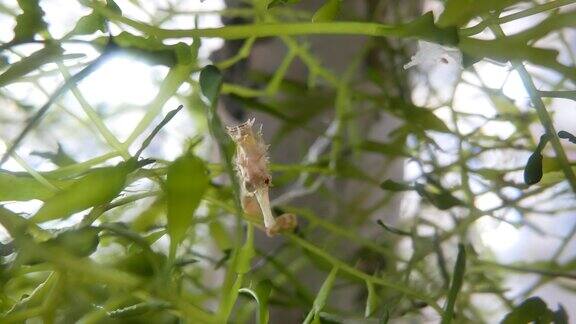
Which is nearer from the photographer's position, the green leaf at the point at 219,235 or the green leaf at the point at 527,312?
the green leaf at the point at 527,312

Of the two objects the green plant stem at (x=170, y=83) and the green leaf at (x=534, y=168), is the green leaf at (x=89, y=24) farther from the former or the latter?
the green leaf at (x=534, y=168)

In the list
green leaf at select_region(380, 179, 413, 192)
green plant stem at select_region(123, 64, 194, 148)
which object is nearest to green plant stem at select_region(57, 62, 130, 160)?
green plant stem at select_region(123, 64, 194, 148)

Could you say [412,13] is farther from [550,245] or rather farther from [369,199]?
[550,245]

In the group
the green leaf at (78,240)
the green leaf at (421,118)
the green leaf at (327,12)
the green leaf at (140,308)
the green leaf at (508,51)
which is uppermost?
the green leaf at (421,118)

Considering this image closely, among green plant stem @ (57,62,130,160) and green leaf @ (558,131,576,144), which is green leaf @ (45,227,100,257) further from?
green leaf @ (558,131,576,144)

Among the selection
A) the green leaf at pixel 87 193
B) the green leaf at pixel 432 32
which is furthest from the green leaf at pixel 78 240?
the green leaf at pixel 432 32

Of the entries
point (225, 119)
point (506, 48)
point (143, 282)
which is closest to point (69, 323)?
point (143, 282)

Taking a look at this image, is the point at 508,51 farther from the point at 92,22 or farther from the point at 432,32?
the point at 92,22

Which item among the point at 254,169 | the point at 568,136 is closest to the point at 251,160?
the point at 254,169

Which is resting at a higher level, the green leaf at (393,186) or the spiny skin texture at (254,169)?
the green leaf at (393,186)
